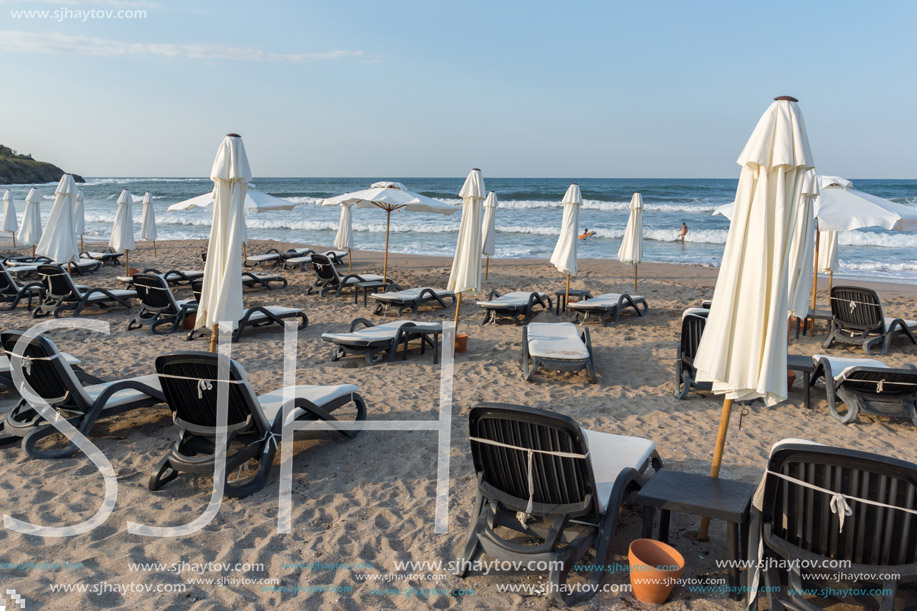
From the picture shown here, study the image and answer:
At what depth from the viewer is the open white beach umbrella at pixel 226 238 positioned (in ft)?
17.4

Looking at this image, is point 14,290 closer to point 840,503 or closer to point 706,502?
point 706,502

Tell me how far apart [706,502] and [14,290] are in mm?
11036

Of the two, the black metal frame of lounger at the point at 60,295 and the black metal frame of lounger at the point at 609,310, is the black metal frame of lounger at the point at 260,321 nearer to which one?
the black metal frame of lounger at the point at 60,295

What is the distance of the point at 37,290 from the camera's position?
374 inches

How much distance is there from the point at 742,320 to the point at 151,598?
3.28m

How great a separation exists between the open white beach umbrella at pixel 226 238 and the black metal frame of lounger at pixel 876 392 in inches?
226

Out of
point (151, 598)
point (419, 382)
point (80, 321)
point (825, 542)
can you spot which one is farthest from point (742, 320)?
point (80, 321)

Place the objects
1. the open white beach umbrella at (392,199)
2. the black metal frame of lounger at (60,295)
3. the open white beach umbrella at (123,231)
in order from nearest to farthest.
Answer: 1. the black metal frame of lounger at (60,295)
2. the open white beach umbrella at (392,199)
3. the open white beach umbrella at (123,231)

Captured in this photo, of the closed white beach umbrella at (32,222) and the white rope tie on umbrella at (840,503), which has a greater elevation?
the closed white beach umbrella at (32,222)

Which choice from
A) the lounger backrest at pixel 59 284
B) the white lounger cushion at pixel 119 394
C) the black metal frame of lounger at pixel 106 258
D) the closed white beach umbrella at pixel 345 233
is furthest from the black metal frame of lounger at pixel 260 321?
the black metal frame of lounger at pixel 106 258

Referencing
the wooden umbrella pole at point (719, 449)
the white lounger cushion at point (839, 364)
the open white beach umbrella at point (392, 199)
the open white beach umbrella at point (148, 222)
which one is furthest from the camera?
the open white beach umbrella at point (148, 222)

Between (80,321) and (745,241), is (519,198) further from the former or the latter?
(745,241)

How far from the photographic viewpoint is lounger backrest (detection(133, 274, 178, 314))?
8.40m

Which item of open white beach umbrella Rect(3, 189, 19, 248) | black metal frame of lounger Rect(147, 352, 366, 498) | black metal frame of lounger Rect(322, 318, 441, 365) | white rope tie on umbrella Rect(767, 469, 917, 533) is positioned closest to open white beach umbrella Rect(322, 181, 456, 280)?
black metal frame of lounger Rect(322, 318, 441, 365)
